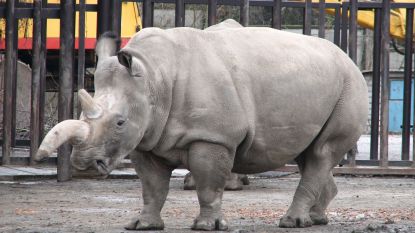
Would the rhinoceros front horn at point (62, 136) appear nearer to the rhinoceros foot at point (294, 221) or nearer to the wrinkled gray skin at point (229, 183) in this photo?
the rhinoceros foot at point (294, 221)

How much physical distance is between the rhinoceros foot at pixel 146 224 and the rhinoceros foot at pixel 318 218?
128 cm

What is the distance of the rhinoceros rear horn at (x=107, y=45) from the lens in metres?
8.12

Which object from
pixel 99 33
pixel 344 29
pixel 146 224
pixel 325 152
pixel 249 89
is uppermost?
pixel 344 29

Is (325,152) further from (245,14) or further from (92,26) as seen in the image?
(92,26)

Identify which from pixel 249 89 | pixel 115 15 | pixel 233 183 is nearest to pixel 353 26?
pixel 115 15

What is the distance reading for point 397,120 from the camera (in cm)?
3653

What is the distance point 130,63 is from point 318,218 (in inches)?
82.2

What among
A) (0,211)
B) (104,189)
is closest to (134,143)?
(0,211)

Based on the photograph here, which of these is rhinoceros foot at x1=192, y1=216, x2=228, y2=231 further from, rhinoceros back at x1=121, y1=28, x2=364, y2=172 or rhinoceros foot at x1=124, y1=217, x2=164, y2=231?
rhinoceros back at x1=121, y1=28, x2=364, y2=172

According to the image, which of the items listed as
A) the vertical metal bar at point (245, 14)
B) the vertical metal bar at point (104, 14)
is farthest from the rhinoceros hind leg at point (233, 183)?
the vertical metal bar at point (104, 14)

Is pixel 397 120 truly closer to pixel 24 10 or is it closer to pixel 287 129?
pixel 24 10

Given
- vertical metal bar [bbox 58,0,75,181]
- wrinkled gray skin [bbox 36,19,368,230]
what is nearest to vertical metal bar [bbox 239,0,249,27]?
vertical metal bar [bbox 58,0,75,181]

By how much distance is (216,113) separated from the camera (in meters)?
8.20

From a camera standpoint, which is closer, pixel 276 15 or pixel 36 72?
pixel 36 72
